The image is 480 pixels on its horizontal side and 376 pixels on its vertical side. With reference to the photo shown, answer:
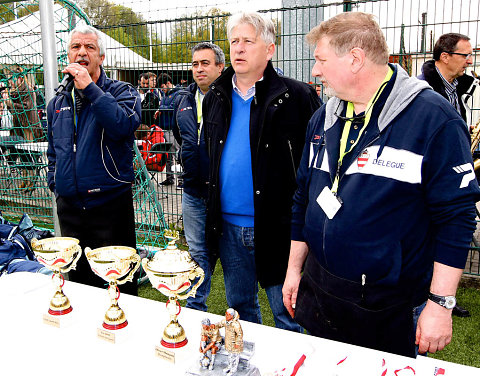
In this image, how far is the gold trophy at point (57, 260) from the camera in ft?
4.82

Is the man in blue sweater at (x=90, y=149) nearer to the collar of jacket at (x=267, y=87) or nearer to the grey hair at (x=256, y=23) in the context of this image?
the collar of jacket at (x=267, y=87)

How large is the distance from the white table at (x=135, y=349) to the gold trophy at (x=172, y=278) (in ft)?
0.14

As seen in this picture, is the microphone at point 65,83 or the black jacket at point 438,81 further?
the black jacket at point 438,81

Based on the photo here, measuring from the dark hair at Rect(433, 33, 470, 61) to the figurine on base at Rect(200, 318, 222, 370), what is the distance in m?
2.92

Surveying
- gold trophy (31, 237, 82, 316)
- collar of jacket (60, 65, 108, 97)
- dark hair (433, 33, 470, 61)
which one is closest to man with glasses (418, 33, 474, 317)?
dark hair (433, 33, 470, 61)

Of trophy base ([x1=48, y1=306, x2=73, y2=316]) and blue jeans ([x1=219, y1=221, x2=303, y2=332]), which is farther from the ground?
trophy base ([x1=48, y1=306, x2=73, y2=316])

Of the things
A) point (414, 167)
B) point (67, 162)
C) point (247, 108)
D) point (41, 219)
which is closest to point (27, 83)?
point (41, 219)

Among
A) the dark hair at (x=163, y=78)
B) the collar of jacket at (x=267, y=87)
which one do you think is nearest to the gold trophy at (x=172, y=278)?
the collar of jacket at (x=267, y=87)

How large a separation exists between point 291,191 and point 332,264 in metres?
0.67

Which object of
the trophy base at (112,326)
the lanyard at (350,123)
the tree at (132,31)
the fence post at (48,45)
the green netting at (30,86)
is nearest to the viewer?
the trophy base at (112,326)

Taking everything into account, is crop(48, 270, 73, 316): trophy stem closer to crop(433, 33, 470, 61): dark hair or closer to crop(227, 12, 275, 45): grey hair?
crop(227, 12, 275, 45): grey hair

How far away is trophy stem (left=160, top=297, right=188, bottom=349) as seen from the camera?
1242mm

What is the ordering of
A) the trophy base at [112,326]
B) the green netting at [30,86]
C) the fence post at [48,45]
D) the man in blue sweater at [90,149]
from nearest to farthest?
the trophy base at [112,326]
the man in blue sweater at [90,149]
the fence post at [48,45]
the green netting at [30,86]

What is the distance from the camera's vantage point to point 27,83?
4.62 meters
